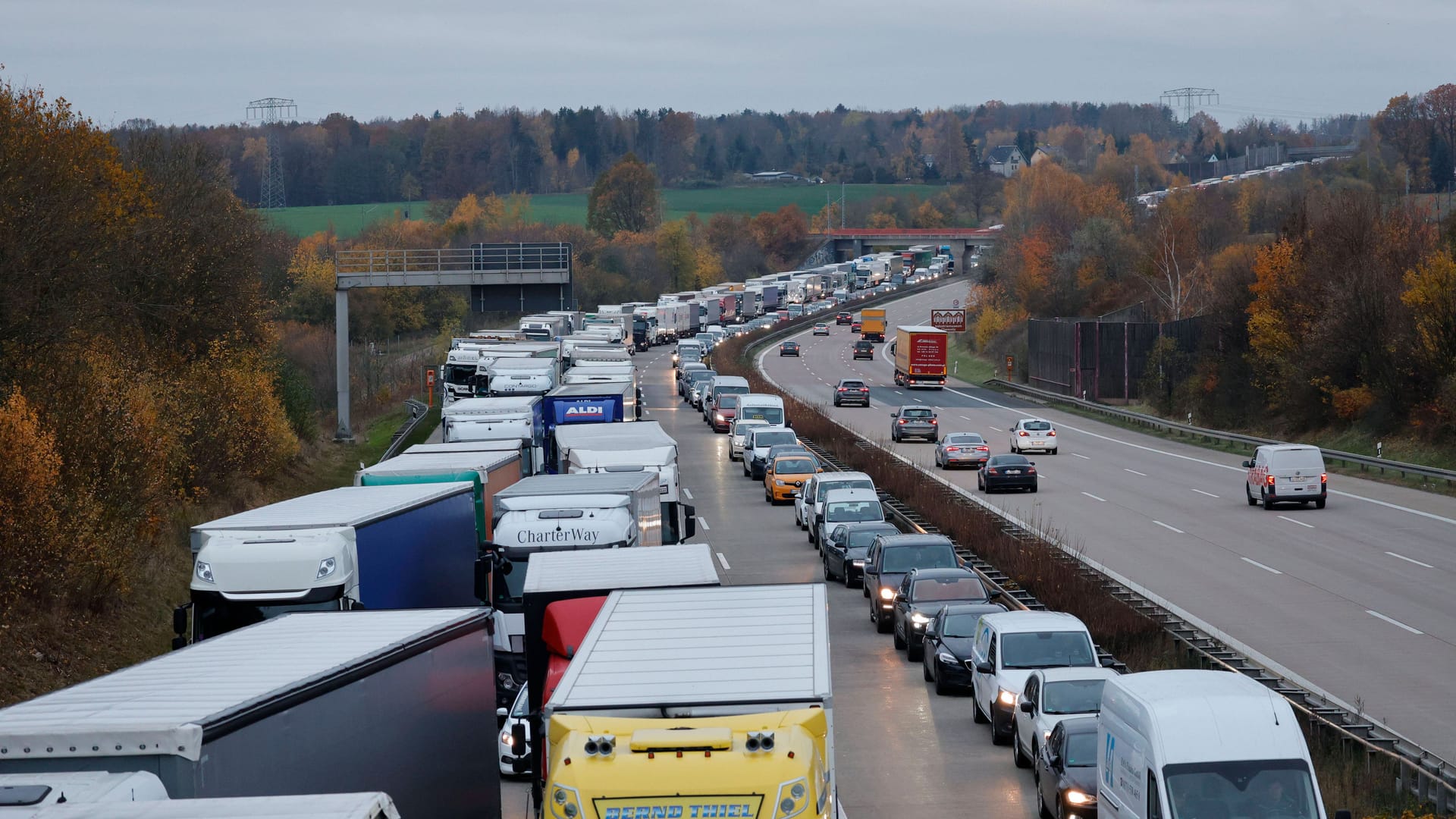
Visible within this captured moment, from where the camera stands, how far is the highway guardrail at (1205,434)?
41.2m

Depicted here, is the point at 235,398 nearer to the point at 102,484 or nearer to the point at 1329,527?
the point at 102,484

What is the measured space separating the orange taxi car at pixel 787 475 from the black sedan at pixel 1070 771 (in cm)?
2638

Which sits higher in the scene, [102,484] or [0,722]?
[0,722]

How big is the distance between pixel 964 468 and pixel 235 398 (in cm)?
2181

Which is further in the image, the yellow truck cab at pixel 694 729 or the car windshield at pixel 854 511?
the car windshield at pixel 854 511

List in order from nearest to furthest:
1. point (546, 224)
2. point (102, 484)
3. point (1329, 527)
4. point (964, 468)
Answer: point (102, 484), point (1329, 527), point (964, 468), point (546, 224)

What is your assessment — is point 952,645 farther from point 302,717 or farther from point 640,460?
point 302,717

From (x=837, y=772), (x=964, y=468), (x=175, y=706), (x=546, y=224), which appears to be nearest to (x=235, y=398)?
(x=964, y=468)

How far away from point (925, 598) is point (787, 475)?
18971mm

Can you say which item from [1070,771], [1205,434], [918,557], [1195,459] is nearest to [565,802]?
[1070,771]

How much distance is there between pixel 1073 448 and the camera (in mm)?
53562

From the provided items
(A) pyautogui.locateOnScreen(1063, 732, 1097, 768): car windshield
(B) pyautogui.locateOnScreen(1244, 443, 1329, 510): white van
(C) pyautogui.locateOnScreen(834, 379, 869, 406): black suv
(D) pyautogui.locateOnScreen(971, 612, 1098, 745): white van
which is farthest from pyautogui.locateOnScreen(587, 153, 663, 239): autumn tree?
(A) pyautogui.locateOnScreen(1063, 732, 1097, 768): car windshield

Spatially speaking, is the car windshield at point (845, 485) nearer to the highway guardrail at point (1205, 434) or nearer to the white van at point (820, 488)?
the white van at point (820, 488)

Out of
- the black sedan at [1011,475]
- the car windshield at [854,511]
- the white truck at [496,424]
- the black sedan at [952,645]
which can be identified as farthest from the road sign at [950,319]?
the black sedan at [952,645]
